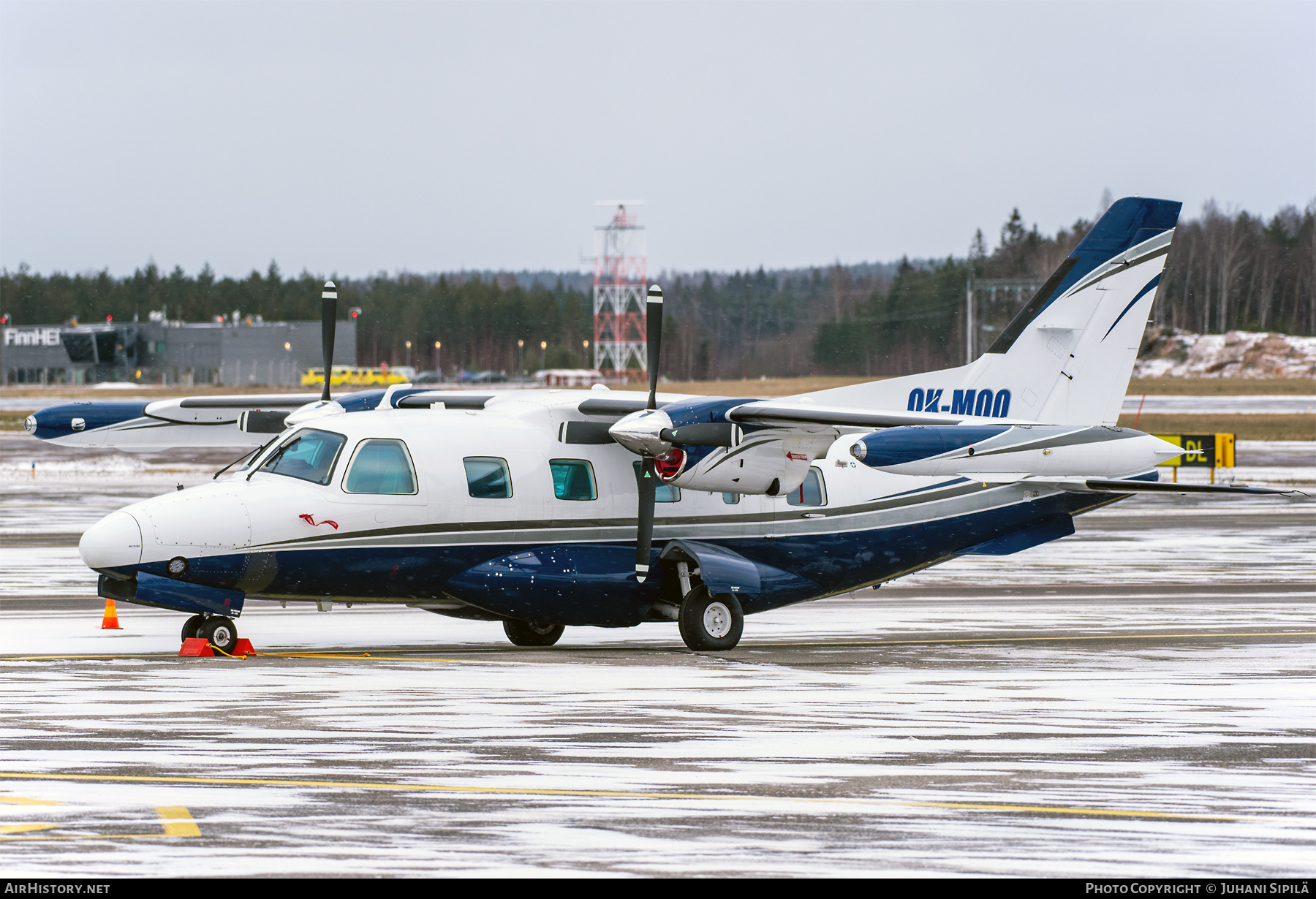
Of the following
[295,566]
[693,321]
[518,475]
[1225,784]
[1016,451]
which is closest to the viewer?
[1225,784]

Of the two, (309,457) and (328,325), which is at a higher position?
(328,325)

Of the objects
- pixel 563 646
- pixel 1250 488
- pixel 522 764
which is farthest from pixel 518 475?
pixel 1250 488

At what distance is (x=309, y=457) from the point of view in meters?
15.9

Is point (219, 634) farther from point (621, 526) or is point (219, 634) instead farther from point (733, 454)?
point (733, 454)

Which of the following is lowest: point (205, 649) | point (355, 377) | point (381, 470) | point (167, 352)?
point (205, 649)

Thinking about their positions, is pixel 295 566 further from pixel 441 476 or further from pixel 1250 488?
pixel 1250 488

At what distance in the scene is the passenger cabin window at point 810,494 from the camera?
17766mm

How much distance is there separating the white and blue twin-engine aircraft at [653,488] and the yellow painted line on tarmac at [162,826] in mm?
6424

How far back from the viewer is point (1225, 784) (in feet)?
31.8

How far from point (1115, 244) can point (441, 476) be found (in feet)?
29.0

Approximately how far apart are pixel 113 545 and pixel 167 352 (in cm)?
12675

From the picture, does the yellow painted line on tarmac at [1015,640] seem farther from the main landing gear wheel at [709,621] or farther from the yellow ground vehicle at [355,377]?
the yellow ground vehicle at [355,377]

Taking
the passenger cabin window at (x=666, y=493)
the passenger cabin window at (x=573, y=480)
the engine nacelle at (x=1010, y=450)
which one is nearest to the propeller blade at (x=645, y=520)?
the passenger cabin window at (x=666, y=493)

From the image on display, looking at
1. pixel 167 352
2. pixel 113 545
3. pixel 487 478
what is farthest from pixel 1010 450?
pixel 167 352
